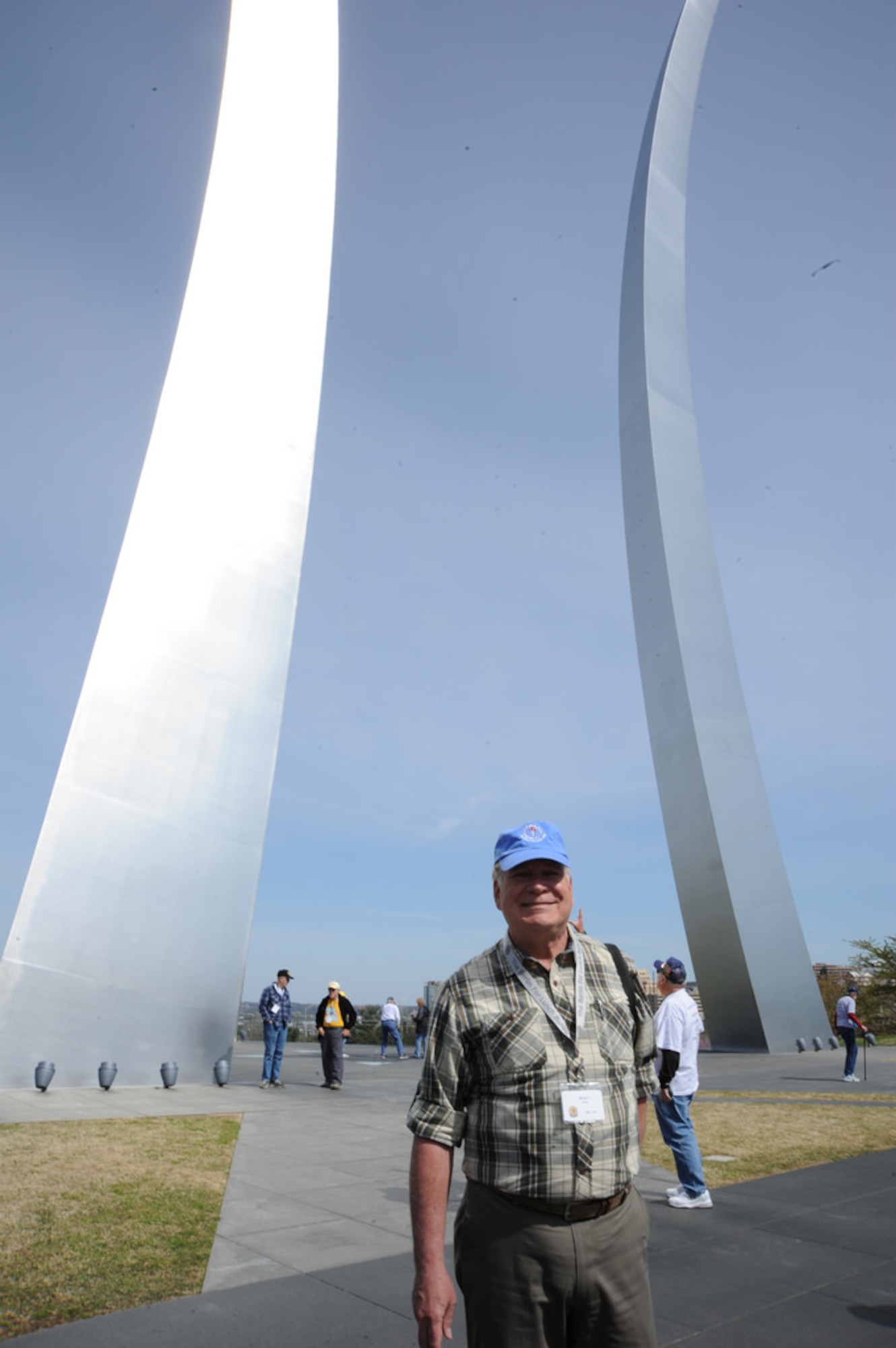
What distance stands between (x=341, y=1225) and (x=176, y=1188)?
47.5 inches

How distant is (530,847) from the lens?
2.32 meters

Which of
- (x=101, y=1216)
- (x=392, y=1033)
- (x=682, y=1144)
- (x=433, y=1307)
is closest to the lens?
(x=433, y=1307)

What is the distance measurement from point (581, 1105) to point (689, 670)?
14384mm

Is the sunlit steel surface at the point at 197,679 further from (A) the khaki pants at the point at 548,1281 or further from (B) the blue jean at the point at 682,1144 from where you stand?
(A) the khaki pants at the point at 548,1281

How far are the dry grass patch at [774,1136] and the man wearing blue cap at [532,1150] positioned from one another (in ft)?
14.9

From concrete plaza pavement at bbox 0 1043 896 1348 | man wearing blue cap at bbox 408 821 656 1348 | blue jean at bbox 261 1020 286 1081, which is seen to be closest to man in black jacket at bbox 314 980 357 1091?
blue jean at bbox 261 1020 286 1081

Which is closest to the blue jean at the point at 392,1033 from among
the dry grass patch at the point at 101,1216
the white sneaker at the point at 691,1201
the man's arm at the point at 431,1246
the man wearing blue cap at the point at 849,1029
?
the man wearing blue cap at the point at 849,1029

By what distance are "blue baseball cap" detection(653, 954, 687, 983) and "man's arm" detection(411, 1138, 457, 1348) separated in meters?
3.97

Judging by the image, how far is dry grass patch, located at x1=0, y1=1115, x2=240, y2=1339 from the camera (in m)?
3.67

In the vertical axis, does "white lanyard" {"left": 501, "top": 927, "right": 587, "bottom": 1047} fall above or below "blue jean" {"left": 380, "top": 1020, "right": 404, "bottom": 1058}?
below

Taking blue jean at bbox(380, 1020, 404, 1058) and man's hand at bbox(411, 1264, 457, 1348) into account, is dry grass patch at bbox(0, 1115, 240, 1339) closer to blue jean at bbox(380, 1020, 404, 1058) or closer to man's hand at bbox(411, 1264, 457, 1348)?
man's hand at bbox(411, 1264, 457, 1348)

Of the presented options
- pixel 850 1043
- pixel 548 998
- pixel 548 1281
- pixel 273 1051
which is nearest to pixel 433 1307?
pixel 548 1281

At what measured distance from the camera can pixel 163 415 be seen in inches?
474

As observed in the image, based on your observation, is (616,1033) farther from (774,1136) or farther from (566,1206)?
(774,1136)
